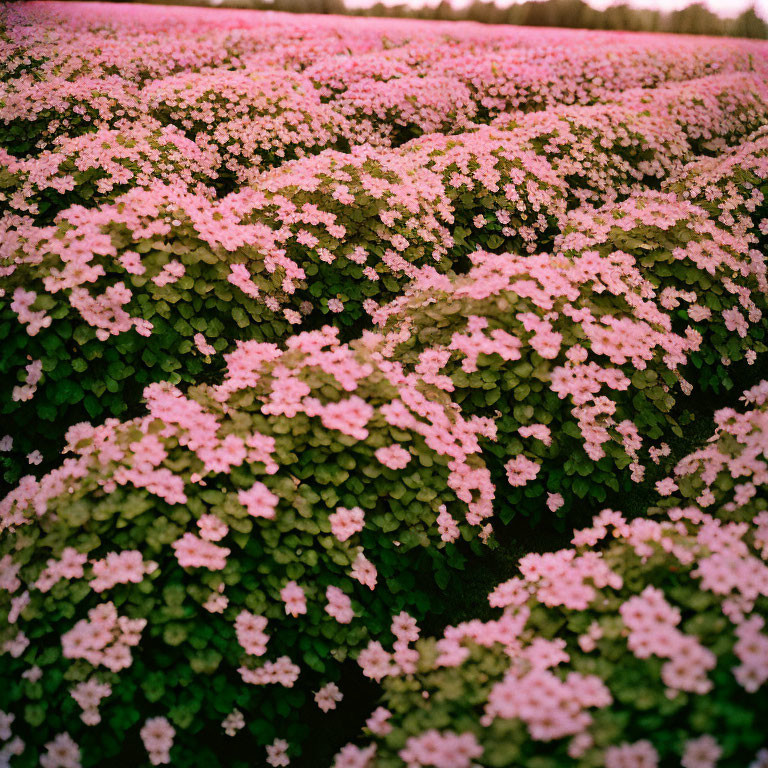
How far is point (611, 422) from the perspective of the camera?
10.9 feet

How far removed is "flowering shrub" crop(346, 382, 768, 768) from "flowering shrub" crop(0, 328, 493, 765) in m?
0.39

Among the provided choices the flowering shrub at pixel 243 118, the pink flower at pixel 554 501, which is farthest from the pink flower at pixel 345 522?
the flowering shrub at pixel 243 118

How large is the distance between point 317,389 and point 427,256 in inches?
91.6

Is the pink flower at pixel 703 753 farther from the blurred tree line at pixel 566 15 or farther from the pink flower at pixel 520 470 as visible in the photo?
the blurred tree line at pixel 566 15

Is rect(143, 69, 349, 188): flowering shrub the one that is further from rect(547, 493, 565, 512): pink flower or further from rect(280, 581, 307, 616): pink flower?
rect(280, 581, 307, 616): pink flower

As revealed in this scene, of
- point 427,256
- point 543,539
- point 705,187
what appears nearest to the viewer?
point 543,539

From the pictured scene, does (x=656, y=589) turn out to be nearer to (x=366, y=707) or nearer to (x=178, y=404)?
(x=366, y=707)

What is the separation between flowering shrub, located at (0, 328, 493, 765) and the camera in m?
2.12

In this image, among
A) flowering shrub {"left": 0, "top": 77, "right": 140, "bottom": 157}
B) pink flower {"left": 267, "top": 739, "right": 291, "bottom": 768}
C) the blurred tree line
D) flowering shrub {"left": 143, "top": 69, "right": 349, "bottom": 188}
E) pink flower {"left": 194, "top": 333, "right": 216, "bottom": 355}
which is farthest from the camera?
the blurred tree line

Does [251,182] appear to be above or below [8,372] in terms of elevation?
above

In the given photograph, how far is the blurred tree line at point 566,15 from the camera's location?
1928 cm

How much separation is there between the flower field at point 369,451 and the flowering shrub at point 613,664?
0.01 meters

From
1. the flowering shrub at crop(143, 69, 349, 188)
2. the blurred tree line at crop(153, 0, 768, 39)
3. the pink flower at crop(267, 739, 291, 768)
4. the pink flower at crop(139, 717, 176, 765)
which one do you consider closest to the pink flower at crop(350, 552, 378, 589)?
the pink flower at crop(267, 739, 291, 768)

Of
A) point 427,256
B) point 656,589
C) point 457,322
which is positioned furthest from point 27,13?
point 656,589
